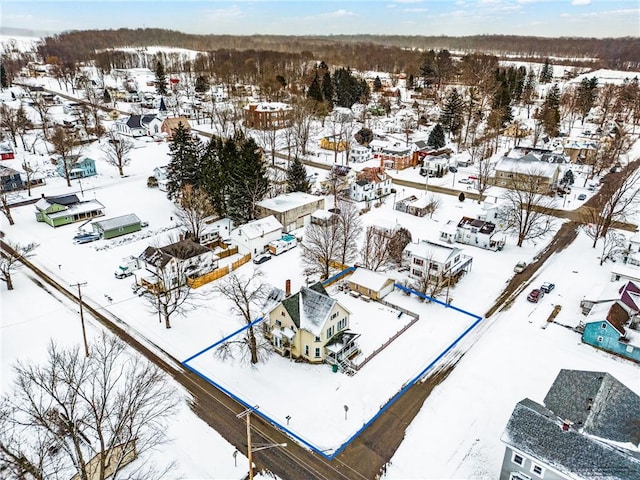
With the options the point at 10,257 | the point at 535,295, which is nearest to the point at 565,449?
the point at 535,295

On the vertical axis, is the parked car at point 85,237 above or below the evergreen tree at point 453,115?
below

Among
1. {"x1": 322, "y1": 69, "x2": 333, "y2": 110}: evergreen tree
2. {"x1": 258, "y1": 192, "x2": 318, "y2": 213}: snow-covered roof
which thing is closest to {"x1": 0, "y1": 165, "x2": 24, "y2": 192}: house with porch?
{"x1": 258, "y1": 192, "x2": 318, "y2": 213}: snow-covered roof

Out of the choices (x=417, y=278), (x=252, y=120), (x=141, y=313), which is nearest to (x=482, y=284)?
(x=417, y=278)

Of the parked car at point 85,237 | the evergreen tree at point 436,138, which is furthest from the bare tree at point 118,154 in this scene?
the evergreen tree at point 436,138

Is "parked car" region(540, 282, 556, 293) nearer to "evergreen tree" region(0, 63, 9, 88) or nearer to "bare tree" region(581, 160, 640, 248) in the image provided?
"bare tree" region(581, 160, 640, 248)

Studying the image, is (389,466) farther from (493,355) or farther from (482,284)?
(482,284)

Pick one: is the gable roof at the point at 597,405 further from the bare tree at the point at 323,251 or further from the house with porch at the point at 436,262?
the bare tree at the point at 323,251
